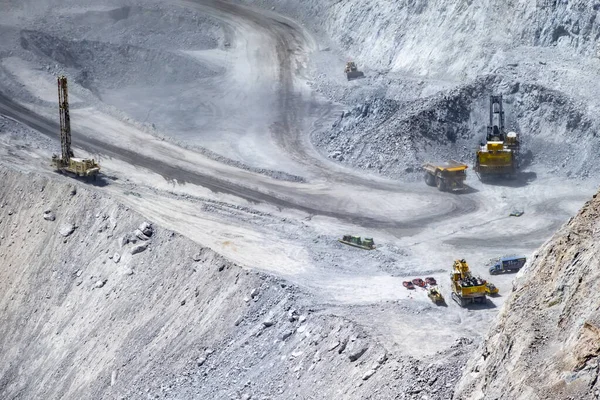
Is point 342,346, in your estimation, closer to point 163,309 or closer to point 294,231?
point 163,309

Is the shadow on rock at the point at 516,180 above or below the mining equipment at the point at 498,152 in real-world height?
below

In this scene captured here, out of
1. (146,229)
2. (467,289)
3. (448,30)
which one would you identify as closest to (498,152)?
(448,30)

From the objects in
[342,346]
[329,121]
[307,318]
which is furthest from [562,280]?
[329,121]

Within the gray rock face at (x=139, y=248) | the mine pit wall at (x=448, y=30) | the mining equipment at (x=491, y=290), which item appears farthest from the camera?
the mine pit wall at (x=448, y=30)

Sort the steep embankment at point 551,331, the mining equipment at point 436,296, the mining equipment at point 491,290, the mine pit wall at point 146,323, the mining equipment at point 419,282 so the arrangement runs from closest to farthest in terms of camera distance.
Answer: the steep embankment at point 551,331 < the mine pit wall at point 146,323 < the mining equipment at point 491,290 < the mining equipment at point 436,296 < the mining equipment at point 419,282

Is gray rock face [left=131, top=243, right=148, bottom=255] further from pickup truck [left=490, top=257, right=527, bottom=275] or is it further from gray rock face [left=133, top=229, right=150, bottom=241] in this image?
pickup truck [left=490, top=257, right=527, bottom=275]

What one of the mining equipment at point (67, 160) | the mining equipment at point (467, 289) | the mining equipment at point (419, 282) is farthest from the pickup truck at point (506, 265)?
the mining equipment at point (67, 160)

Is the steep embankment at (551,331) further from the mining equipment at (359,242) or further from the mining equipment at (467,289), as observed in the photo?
the mining equipment at (359,242)
